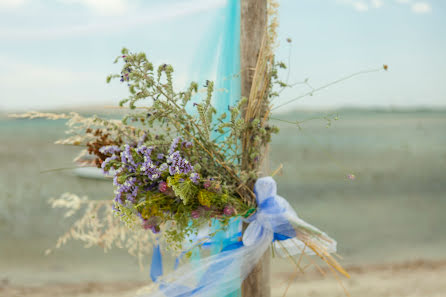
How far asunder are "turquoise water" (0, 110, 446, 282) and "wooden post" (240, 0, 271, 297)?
3.30 m

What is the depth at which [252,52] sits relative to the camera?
1329mm

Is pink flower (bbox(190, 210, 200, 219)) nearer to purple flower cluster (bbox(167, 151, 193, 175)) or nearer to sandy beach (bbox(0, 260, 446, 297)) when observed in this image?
purple flower cluster (bbox(167, 151, 193, 175))

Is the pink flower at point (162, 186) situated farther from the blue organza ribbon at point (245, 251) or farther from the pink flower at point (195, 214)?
the blue organza ribbon at point (245, 251)

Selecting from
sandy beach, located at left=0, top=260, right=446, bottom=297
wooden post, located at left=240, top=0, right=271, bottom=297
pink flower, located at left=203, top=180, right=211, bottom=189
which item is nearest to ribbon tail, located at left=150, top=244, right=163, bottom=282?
wooden post, located at left=240, top=0, right=271, bottom=297

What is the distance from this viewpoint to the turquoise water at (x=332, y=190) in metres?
5.09

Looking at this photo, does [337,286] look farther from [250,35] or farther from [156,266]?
[250,35]

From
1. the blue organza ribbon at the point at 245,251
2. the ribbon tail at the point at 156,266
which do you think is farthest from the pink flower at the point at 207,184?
the ribbon tail at the point at 156,266

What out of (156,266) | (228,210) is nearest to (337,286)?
(156,266)

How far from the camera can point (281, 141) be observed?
8688mm

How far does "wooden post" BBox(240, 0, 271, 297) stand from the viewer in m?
1.33

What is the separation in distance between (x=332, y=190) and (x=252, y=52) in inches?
251

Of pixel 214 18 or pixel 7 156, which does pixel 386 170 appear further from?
pixel 214 18

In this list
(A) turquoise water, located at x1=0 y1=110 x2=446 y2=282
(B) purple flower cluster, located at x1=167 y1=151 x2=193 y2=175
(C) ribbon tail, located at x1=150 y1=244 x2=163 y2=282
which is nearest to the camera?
(B) purple flower cluster, located at x1=167 y1=151 x2=193 y2=175

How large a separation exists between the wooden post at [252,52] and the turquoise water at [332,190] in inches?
130
